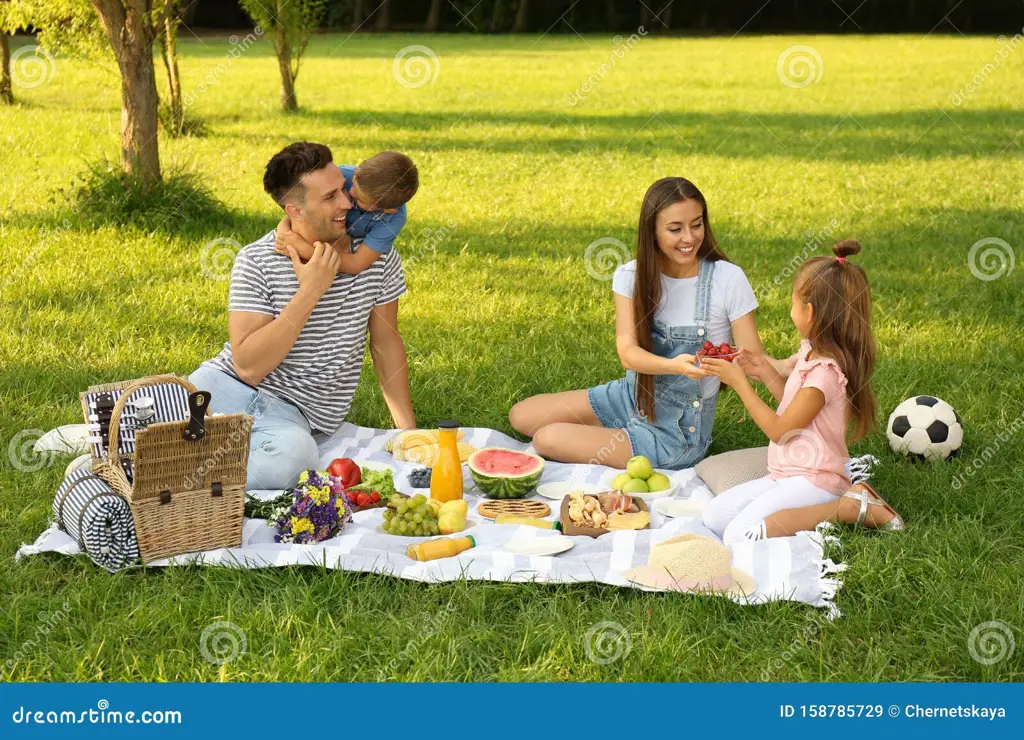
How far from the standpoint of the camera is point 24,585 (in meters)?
3.43

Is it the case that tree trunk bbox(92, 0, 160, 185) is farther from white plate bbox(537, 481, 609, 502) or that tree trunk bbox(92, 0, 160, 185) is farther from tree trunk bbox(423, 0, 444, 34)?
tree trunk bbox(423, 0, 444, 34)

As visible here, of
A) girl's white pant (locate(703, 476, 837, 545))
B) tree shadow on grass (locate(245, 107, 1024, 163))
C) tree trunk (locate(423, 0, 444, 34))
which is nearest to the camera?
girl's white pant (locate(703, 476, 837, 545))

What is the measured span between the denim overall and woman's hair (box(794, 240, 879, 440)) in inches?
22.8

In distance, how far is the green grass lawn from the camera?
3.09m

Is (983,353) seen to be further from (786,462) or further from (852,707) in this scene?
(852,707)

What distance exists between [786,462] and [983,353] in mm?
2351

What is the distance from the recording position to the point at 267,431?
4.21 meters

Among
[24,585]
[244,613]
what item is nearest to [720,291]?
[244,613]

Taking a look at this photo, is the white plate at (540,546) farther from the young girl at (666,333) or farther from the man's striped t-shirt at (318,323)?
the man's striped t-shirt at (318,323)

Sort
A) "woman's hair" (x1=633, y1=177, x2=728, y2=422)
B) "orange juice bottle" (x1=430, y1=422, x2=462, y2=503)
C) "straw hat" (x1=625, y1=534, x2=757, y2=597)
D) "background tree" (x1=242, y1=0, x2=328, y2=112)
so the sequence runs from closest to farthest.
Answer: "straw hat" (x1=625, y1=534, x2=757, y2=597) < "orange juice bottle" (x1=430, y1=422, x2=462, y2=503) < "woman's hair" (x1=633, y1=177, x2=728, y2=422) < "background tree" (x1=242, y1=0, x2=328, y2=112)

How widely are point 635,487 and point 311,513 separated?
48.9 inches

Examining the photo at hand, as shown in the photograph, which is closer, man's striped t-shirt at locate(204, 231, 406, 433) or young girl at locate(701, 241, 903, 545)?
young girl at locate(701, 241, 903, 545)

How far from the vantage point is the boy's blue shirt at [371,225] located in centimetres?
441

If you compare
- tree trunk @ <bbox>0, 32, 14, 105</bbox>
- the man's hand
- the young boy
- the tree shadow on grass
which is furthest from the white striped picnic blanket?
tree trunk @ <bbox>0, 32, 14, 105</bbox>
